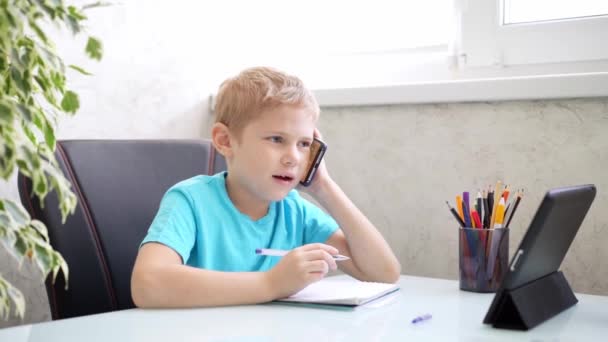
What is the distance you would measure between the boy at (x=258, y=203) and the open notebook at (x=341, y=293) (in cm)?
10

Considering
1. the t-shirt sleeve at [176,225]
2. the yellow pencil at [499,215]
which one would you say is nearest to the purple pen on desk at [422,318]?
the yellow pencil at [499,215]

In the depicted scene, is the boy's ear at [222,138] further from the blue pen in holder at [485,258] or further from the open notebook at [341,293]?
the blue pen in holder at [485,258]

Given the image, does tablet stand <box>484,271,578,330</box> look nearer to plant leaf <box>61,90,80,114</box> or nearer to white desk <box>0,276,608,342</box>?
white desk <box>0,276,608,342</box>

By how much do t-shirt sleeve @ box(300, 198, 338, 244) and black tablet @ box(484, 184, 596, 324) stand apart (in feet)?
1.67

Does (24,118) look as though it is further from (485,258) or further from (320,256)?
(485,258)

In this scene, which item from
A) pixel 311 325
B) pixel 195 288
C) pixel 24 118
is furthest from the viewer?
pixel 195 288

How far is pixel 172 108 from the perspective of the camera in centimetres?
187

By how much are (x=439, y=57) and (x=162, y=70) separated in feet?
2.36

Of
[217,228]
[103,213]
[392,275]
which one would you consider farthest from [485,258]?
[103,213]

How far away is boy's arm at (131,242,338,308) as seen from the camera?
106 cm

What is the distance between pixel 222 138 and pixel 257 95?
13cm

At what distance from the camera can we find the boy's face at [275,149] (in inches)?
52.3

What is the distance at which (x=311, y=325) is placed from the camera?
93 centimetres

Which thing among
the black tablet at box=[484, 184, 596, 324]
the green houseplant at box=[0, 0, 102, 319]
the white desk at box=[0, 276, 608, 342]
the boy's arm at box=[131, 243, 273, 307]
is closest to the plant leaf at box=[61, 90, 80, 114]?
the green houseplant at box=[0, 0, 102, 319]
